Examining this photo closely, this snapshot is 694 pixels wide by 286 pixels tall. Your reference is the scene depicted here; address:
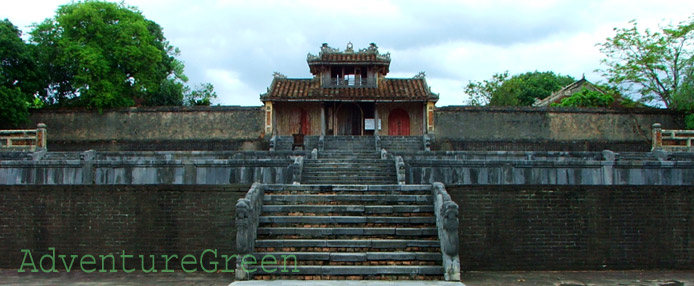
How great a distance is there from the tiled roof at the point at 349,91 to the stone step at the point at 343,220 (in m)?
18.4

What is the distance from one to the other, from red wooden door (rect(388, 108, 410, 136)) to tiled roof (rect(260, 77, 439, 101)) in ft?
4.71

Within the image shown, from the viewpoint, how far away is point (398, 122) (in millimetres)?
31016

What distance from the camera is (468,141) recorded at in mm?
29609

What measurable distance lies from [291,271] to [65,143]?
24.9m

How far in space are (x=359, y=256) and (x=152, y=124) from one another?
23465 mm

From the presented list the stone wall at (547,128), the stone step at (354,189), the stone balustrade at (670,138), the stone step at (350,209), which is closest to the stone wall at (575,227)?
the stone step at (354,189)

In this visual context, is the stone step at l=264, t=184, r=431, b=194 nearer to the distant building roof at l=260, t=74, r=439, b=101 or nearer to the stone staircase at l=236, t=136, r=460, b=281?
the stone staircase at l=236, t=136, r=460, b=281

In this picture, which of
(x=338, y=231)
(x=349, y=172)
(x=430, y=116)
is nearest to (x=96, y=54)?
(x=430, y=116)

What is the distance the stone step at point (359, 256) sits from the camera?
988cm

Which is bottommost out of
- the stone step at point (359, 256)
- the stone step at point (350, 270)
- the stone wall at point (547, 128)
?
the stone step at point (350, 270)

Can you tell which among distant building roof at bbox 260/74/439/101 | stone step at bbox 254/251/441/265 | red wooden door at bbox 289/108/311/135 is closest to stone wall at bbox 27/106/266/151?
red wooden door at bbox 289/108/311/135

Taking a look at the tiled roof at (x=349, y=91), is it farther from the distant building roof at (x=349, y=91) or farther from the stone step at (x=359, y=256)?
the stone step at (x=359, y=256)

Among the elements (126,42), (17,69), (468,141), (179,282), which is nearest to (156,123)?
(126,42)

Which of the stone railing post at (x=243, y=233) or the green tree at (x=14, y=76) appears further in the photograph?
the green tree at (x=14, y=76)
